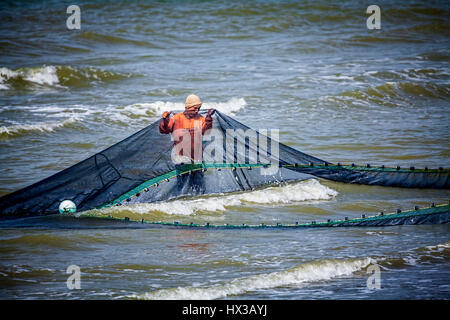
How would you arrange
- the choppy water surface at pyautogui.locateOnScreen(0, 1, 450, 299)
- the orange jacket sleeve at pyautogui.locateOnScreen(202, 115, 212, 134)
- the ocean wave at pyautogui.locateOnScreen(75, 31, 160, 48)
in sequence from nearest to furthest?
the choppy water surface at pyautogui.locateOnScreen(0, 1, 450, 299) → the orange jacket sleeve at pyautogui.locateOnScreen(202, 115, 212, 134) → the ocean wave at pyautogui.locateOnScreen(75, 31, 160, 48)

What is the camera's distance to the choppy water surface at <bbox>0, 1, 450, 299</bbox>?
20.0 ft

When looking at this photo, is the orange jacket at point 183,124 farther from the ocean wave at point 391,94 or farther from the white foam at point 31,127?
the ocean wave at point 391,94

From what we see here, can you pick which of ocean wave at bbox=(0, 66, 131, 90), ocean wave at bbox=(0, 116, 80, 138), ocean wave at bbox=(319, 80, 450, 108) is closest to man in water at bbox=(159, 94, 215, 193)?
ocean wave at bbox=(0, 116, 80, 138)

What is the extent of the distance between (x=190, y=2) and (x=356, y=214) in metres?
22.2

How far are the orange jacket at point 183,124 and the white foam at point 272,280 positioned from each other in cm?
217

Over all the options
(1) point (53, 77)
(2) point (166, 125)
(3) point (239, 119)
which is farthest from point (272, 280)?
(1) point (53, 77)

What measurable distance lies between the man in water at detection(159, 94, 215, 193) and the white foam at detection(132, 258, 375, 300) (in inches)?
79.5

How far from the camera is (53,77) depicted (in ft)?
59.5

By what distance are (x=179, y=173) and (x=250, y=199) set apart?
1.02 m

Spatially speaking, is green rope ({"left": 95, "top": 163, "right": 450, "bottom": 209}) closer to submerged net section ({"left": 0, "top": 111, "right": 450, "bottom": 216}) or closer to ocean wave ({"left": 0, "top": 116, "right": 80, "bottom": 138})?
submerged net section ({"left": 0, "top": 111, "right": 450, "bottom": 216})

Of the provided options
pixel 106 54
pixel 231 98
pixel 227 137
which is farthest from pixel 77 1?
pixel 227 137

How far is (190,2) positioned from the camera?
93.6 ft

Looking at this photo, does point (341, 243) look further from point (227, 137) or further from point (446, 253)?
point (227, 137)

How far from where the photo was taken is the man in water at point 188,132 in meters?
7.60
